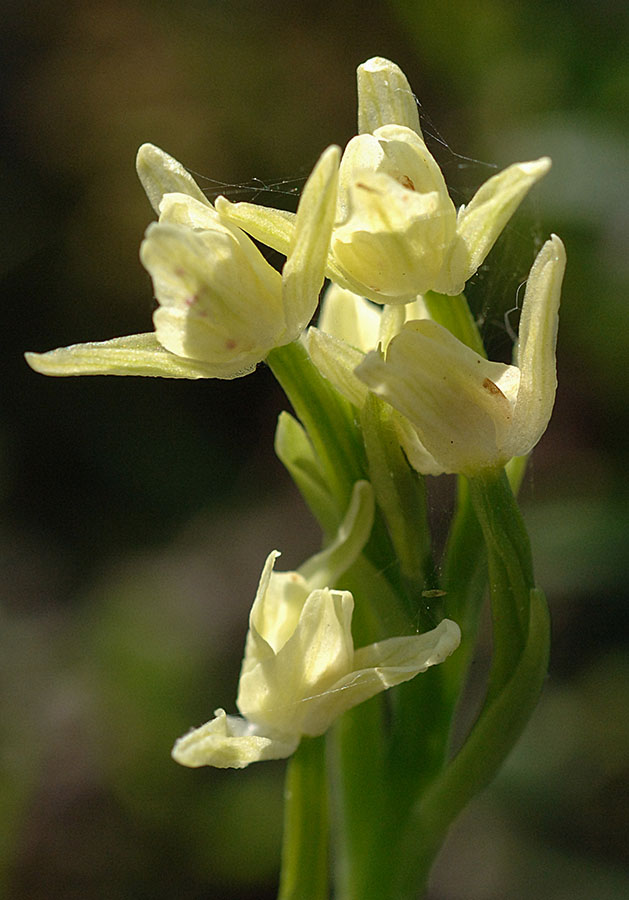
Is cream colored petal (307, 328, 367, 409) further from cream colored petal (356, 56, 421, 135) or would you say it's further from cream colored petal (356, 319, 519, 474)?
cream colored petal (356, 56, 421, 135)

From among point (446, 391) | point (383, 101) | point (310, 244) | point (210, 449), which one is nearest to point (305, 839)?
point (446, 391)

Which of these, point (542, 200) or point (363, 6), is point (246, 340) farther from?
point (363, 6)

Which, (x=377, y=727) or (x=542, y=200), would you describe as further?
(x=542, y=200)

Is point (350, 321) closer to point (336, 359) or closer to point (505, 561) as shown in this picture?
point (336, 359)

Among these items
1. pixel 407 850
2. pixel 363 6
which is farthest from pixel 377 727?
pixel 363 6

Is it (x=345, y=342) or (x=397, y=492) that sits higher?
(x=345, y=342)

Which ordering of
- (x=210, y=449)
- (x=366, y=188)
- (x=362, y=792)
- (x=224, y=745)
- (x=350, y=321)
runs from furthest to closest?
(x=210, y=449) < (x=350, y=321) < (x=362, y=792) < (x=224, y=745) < (x=366, y=188)

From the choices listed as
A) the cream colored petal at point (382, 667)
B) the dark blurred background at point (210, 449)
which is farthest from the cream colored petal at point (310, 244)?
the dark blurred background at point (210, 449)

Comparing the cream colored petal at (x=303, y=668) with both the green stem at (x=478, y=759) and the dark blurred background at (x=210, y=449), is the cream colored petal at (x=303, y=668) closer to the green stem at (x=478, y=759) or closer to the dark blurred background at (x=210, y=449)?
the green stem at (x=478, y=759)
